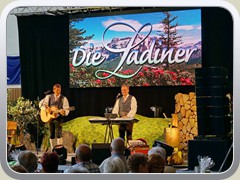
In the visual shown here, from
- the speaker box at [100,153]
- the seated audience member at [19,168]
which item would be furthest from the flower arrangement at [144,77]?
the seated audience member at [19,168]

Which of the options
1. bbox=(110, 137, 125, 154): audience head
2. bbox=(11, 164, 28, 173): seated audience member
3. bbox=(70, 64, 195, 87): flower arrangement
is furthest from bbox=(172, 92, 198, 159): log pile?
bbox=(11, 164, 28, 173): seated audience member

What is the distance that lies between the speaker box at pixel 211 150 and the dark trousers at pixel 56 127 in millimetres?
3877

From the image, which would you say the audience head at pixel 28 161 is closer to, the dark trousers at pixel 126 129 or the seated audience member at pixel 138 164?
the seated audience member at pixel 138 164

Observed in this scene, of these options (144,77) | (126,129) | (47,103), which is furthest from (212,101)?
(47,103)

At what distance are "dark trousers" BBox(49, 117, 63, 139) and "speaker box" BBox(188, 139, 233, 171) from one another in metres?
3.88

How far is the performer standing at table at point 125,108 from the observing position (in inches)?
369

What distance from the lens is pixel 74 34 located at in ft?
35.0

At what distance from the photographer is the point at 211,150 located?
20.6 feet

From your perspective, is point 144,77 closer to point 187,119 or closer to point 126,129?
point 187,119

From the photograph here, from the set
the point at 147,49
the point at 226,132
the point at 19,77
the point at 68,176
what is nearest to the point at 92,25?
the point at 147,49

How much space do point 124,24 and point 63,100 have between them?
1.79 meters

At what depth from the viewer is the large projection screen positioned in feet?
32.6

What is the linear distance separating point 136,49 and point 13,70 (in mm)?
2518

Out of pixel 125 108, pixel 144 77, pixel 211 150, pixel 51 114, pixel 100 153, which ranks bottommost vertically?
Answer: pixel 100 153
